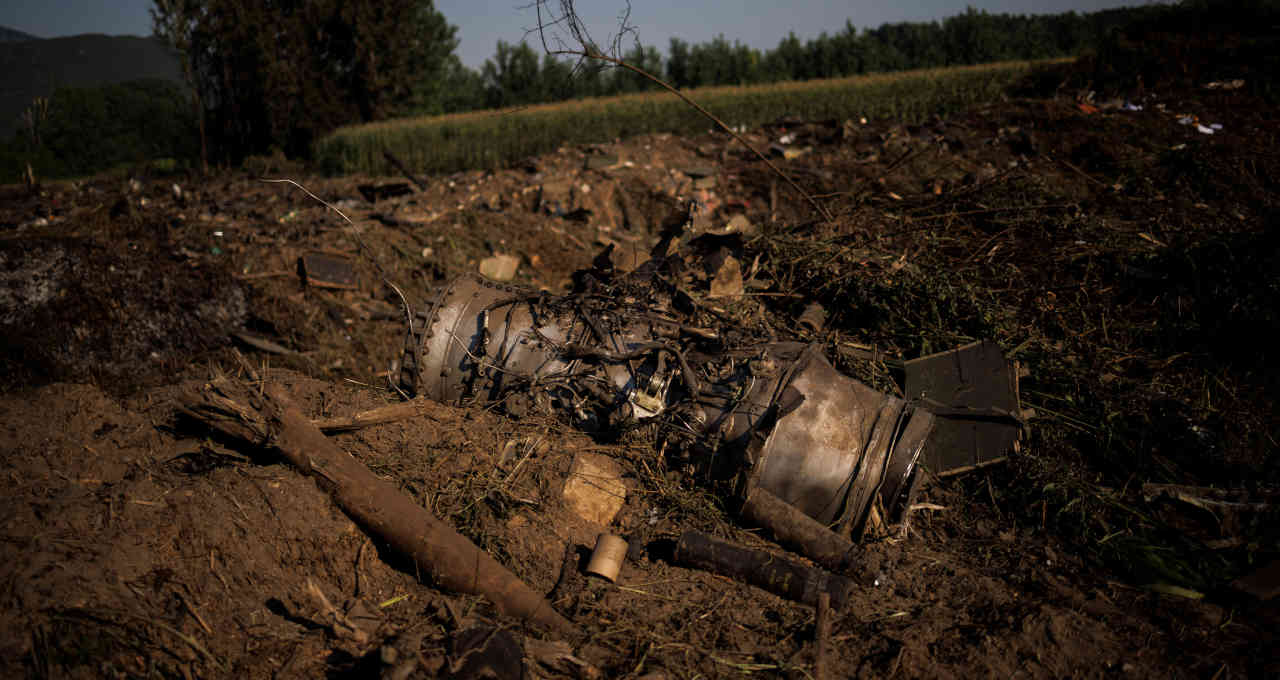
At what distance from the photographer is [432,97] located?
24.7 meters

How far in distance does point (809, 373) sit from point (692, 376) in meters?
0.54

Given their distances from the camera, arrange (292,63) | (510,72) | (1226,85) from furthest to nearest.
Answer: (510,72)
(292,63)
(1226,85)

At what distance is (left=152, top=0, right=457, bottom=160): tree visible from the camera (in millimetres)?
13344

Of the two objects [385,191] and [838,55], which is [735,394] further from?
[838,55]

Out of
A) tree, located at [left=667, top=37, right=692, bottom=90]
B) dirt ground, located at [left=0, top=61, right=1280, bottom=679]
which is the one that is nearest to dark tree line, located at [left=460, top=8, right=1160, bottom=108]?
tree, located at [left=667, top=37, right=692, bottom=90]

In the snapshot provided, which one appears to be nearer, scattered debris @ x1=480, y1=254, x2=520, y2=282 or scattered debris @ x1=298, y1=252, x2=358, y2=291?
scattered debris @ x1=298, y1=252, x2=358, y2=291

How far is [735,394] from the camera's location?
8.52 feet

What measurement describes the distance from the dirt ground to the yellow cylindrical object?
74mm

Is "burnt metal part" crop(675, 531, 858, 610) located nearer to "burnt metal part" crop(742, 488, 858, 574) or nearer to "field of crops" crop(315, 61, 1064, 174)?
"burnt metal part" crop(742, 488, 858, 574)

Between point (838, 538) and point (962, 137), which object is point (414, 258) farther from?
point (962, 137)

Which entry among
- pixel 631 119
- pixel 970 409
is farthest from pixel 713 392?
pixel 631 119

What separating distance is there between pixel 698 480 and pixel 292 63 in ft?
60.3

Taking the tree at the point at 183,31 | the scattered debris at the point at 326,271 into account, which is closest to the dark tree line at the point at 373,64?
the tree at the point at 183,31

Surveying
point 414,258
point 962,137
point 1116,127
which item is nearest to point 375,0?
point 414,258
